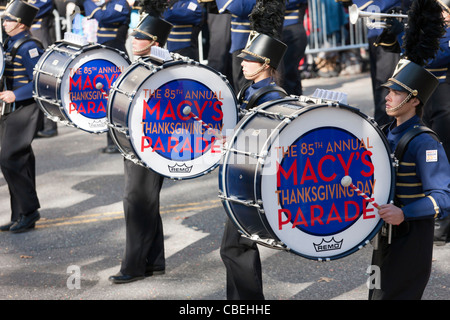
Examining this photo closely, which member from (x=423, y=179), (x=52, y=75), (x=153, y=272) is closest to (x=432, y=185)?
(x=423, y=179)

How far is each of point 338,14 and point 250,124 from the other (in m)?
9.46

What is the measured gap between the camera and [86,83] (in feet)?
21.2

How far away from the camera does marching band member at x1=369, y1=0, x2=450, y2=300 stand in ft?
12.7

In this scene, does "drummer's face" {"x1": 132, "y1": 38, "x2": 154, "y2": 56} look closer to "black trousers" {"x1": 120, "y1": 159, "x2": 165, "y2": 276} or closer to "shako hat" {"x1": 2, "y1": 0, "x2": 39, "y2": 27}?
"black trousers" {"x1": 120, "y1": 159, "x2": 165, "y2": 276}

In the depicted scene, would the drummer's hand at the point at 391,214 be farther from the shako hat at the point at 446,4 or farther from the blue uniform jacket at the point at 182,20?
the blue uniform jacket at the point at 182,20

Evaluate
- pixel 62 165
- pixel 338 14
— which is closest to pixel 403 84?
pixel 62 165

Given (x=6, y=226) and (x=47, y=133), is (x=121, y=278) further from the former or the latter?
(x=47, y=133)

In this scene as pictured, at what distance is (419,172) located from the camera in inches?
154

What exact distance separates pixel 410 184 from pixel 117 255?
119 inches

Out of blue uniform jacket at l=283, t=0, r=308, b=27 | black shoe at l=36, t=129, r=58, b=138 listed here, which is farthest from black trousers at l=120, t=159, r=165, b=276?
black shoe at l=36, t=129, r=58, b=138

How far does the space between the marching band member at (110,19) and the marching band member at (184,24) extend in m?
0.83
